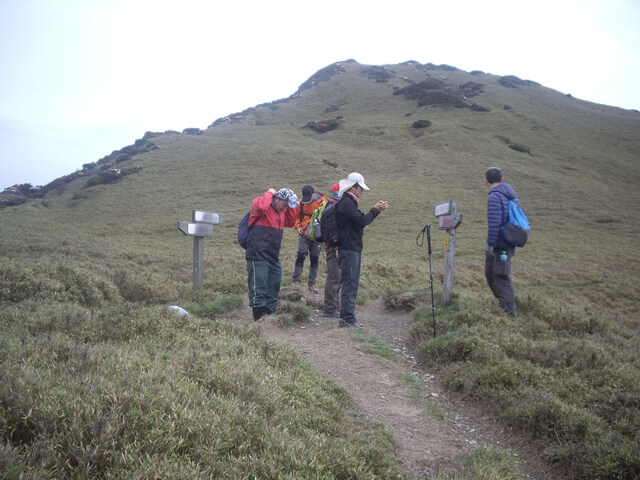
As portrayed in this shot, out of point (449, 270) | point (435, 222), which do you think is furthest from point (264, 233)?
point (435, 222)

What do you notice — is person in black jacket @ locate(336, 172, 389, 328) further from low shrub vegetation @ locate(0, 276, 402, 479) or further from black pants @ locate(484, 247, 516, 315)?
low shrub vegetation @ locate(0, 276, 402, 479)

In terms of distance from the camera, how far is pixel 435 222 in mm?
24016

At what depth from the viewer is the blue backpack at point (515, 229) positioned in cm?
631

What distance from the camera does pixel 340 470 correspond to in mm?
2469

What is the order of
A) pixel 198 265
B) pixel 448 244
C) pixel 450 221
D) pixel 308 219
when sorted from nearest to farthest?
pixel 450 221 < pixel 448 244 < pixel 198 265 < pixel 308 219

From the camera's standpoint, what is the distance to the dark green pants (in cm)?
677

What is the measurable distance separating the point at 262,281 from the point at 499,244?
380cm

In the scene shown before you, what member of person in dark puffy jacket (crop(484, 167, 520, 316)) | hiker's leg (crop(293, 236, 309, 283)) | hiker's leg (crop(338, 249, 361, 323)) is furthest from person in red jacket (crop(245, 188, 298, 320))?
person in dark puffy jacket (crop(484, 167, 520, 316))

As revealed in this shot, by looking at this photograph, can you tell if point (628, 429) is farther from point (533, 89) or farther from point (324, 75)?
point (324, 75)

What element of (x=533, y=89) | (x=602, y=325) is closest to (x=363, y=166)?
(x=602, y=325)

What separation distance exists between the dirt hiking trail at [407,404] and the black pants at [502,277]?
66.5 inches

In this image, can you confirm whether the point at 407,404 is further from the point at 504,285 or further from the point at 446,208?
the point at 446,208

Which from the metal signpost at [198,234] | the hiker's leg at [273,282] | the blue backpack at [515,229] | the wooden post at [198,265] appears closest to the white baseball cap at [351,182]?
the hiker's leg at [273,282]

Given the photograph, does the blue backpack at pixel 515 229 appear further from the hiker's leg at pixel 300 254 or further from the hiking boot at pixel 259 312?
the hiker's leg at pixel 300 254
